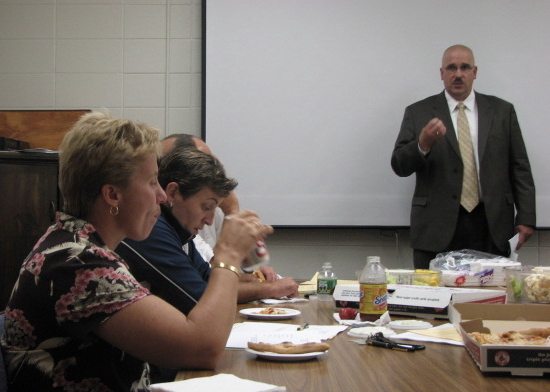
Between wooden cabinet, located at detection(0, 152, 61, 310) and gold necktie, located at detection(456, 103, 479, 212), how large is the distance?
217cm

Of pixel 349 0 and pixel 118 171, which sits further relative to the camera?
pixel 349 0

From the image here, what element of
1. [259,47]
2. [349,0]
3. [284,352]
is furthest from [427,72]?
[284,352]

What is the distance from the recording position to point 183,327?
132 cm

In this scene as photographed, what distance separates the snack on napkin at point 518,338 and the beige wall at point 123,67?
287 centimetres

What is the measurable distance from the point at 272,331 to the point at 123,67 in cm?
298

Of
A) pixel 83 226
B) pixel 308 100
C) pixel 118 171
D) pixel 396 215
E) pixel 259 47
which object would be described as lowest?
pixel 396 215

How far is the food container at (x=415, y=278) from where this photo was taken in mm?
2436

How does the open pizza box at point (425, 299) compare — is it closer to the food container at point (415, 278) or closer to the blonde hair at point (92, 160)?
the food container at point (415, 278)

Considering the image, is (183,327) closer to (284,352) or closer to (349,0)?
(284,352)

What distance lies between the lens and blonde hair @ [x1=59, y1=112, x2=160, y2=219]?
1370mm

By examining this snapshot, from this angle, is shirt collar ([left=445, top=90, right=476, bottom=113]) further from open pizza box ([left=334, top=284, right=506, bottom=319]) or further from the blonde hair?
the blonde hair

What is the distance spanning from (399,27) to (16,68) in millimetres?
2333

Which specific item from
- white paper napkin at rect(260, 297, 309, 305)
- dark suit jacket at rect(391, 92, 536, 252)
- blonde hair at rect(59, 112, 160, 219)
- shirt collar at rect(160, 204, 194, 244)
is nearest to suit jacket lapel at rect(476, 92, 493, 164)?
dark suit jacket at rect(391, 92, 536, 252)

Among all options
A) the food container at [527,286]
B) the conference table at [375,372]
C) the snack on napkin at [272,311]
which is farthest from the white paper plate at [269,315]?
the food container at [527,286]
